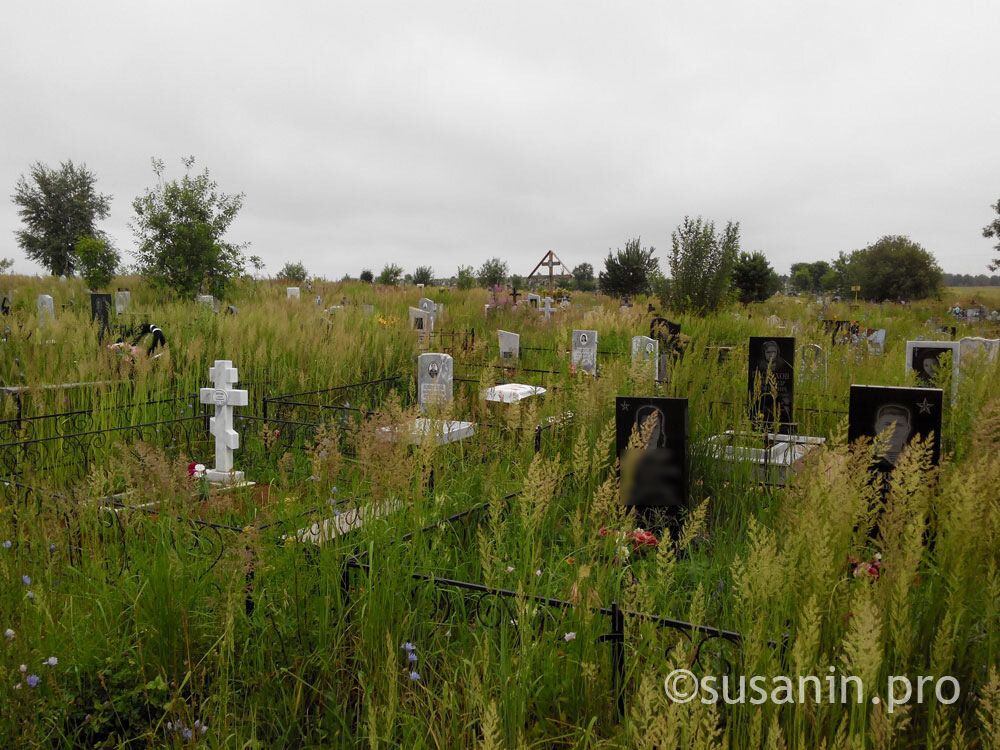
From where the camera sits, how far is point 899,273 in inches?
1838

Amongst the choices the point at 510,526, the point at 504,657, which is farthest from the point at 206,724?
the point at 510,526

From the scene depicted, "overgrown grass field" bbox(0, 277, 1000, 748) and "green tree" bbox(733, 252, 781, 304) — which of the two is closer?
"overgrown grass field" bbox(0, 277, 1000, 748)

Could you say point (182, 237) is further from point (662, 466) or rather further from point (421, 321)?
point (662, 466)

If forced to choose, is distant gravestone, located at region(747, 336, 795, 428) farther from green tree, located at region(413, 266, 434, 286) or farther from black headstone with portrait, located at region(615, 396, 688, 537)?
green tree, located at region(413, 266, 434, 286)

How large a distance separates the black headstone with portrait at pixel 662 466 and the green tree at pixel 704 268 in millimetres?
14410

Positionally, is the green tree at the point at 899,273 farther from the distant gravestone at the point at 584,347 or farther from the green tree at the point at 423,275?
the distant gravestone at the point at 584,347

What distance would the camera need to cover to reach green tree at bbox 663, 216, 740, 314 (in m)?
18.6

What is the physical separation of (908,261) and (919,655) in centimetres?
5128

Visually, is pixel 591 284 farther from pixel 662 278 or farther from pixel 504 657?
pixel 504 657

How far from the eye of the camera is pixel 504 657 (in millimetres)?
2461

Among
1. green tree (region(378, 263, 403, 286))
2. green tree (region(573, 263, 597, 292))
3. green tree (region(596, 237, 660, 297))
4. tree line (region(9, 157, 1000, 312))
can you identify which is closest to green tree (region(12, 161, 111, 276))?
tree line (region(9, 157, 1000, 312))

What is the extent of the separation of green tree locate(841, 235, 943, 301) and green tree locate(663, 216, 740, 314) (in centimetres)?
3213

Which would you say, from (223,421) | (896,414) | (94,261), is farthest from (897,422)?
(94,261)

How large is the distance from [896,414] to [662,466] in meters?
1.39
